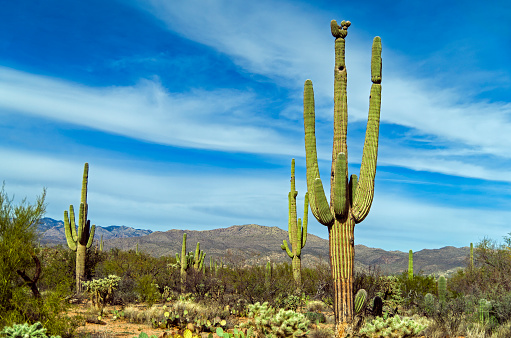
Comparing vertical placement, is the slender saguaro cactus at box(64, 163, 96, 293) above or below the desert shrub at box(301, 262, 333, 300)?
above

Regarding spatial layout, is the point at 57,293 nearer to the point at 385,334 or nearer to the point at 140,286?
the point at 385,334

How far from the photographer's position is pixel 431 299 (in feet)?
46.0

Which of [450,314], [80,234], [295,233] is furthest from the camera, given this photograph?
[80,234]

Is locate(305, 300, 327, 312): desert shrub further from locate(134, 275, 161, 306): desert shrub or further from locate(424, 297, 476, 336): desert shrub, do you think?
locate(134, 275, 161, 306): desert shrub

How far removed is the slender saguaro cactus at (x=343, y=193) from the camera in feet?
36.2

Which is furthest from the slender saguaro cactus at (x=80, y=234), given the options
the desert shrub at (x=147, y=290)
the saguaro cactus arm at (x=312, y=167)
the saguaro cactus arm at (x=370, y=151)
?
the saguaro cactus arm at (x=370, y=151)

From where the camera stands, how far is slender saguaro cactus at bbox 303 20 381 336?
36.2 ft

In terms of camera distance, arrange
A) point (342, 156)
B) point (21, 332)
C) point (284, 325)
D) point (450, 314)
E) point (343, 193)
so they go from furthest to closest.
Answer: point (450, 314), point (342, 156), point (343, 193), point (284, 325), point (21, 332)

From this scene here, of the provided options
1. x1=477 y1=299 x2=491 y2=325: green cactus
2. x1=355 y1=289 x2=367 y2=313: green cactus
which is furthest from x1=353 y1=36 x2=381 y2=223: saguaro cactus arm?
x1=477 y1=299 x2=491 y2=325: green cactus

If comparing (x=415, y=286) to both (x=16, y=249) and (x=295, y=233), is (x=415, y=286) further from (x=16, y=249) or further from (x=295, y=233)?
(x=16, y=249)

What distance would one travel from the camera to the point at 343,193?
10984 millimetres

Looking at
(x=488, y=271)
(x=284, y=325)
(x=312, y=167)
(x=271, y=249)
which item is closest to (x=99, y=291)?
(x=284, y=325)

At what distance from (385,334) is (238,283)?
894 cm

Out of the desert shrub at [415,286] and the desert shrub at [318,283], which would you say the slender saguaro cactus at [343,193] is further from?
the desert shrub at [415,286]
